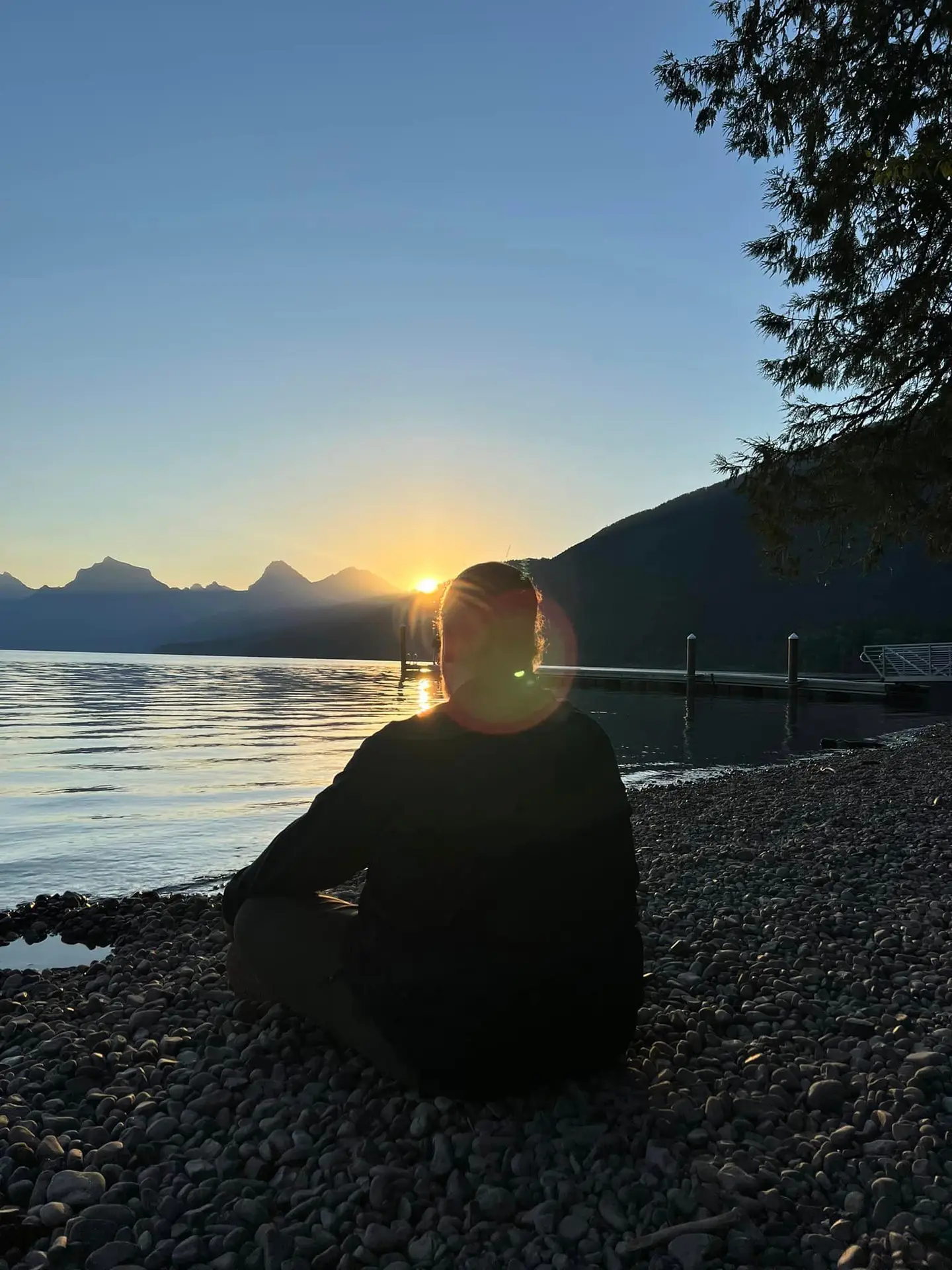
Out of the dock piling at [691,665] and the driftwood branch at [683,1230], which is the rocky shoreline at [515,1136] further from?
the dock piling at [691,665]

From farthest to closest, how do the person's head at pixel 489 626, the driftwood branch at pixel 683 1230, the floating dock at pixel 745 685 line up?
1. the floating dock at pixel 745 685
2. the person's head at pixel 489 626
3. the driftwood branch at pixel 683 1230

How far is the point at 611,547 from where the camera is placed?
407 ft

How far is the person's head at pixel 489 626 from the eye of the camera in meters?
2.68

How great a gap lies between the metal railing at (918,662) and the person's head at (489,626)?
3718 centimetres

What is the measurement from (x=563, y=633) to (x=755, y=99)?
10575 centimetres

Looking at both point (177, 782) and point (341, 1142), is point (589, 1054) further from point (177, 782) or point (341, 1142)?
point (177, 782)

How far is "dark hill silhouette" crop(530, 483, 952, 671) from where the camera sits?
9156 centimetres

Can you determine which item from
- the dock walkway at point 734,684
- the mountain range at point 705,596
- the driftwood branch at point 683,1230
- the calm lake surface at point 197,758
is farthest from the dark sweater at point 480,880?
the mountain range at point 705,596

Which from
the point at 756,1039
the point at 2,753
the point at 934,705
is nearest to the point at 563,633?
the point at 934,705

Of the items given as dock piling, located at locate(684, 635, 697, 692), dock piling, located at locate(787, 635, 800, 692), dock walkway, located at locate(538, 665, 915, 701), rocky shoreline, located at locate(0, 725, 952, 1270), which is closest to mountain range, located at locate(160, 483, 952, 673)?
dock walkway, located at locate(538, 665, 915, 701)

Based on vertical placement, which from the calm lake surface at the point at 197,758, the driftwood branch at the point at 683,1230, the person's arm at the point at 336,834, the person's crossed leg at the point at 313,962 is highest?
the person's arm at the point at 336,834

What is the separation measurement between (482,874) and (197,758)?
15.2 meters

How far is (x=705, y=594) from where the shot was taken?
106 m

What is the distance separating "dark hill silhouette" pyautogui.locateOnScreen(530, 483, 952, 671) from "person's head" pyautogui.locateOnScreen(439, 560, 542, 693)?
72.3 meters
